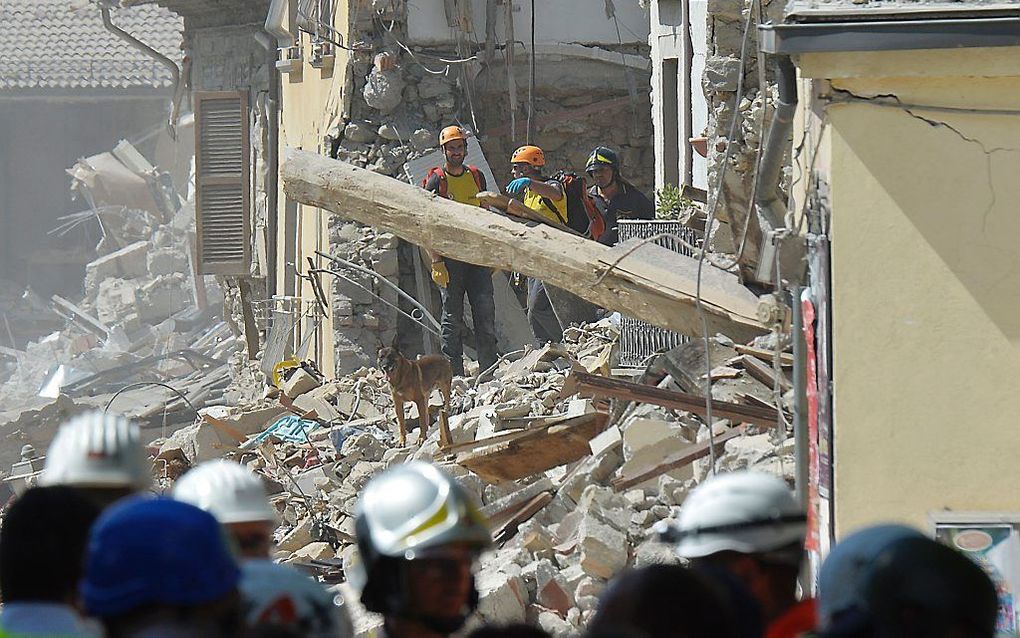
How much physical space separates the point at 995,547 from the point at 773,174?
1951mm

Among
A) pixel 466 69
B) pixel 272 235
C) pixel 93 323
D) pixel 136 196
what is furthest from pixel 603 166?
pixel 136 196

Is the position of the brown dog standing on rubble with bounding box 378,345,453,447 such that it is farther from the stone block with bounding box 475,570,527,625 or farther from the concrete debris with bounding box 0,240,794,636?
the stone block with bounding box 475,570,527,625

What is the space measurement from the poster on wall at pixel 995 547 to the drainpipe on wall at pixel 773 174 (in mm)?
1468

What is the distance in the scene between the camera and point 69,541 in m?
3.40

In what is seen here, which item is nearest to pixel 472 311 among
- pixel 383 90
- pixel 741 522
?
pixel 383 90

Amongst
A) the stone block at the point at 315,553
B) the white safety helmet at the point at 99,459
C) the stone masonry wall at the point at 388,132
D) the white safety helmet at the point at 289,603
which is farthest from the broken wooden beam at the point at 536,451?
the stone masonry wall at the point at 388,132

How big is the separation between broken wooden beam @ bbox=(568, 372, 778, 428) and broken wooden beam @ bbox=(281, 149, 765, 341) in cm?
32

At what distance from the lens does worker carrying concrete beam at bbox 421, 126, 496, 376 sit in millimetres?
13922

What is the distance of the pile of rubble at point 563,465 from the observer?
24.6 feet

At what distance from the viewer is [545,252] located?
822 centimetres

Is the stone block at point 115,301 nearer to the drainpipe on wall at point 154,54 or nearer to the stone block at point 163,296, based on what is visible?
the stone block at point 163,296

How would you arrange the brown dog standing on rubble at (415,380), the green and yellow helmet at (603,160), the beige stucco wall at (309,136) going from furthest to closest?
the beige stucco wall at (309,136)
the green and yellow helmet at (603,160)
the brown dog standing on rubble at (415,380)

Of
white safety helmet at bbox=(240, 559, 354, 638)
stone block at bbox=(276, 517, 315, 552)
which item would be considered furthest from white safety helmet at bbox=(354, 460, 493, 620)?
stone block at bbox=(276, 517, 315, 552)

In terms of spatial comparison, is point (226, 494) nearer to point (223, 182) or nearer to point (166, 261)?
point (223, 182)
